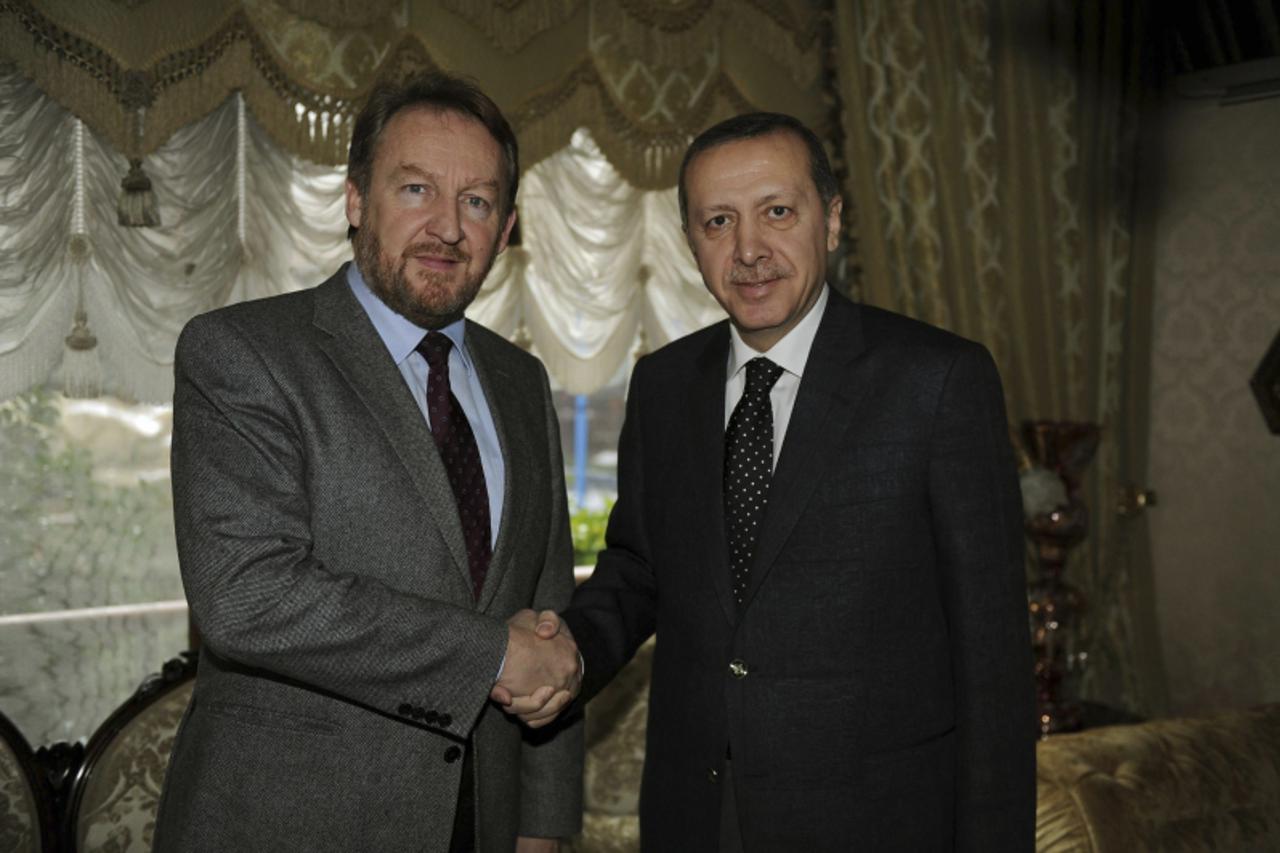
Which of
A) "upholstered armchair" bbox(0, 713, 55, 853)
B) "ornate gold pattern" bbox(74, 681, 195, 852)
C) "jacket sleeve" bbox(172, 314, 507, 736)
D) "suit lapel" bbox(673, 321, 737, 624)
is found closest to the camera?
"jacket sleeve" bbox(172, 314, 507, 736)

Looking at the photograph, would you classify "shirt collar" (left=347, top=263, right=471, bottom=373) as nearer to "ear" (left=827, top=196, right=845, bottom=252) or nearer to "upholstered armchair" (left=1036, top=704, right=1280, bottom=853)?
"ear" (left=827, top=196, right=845, bottom=252)

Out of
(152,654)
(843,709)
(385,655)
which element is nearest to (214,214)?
(152,654)

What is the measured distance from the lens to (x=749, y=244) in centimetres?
187

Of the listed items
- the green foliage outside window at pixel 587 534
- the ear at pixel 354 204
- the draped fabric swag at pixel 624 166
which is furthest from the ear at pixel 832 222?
the green foliage outside window at pixel 587 534

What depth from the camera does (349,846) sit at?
5.49 ft

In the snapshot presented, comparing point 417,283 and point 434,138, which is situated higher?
point 434,138

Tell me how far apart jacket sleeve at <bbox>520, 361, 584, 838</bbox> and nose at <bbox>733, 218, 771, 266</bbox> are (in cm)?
53

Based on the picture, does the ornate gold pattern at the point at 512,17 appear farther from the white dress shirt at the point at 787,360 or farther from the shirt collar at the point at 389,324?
the white dress shirt at the point at 787,360

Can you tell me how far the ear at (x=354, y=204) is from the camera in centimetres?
195

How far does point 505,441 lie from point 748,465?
430 mm

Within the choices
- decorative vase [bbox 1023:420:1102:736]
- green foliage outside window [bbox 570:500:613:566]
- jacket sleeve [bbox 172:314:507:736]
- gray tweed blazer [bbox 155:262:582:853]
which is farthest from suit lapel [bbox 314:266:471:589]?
decorative vase [bbox 1023:420:1102:736]

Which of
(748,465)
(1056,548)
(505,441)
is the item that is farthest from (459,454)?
(1056,548)

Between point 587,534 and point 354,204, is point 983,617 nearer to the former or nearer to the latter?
point 354,204

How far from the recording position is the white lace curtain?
280 cm
